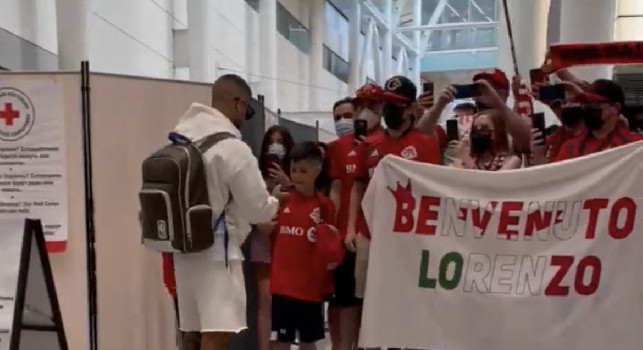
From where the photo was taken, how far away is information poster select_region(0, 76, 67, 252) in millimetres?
4270

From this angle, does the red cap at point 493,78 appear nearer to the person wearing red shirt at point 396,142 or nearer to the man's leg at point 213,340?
the person wearing red shirt at point 396,142

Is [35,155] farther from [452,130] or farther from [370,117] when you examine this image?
[452,130]

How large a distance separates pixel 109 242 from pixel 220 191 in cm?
112

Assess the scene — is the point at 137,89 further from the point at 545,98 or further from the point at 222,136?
the point at 545,98

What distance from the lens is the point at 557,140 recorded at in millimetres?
3910

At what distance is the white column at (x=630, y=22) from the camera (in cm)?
1063

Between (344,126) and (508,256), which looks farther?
(344,126)

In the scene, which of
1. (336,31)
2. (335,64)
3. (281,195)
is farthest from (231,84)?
(335,64)

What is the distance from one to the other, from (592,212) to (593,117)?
45cm

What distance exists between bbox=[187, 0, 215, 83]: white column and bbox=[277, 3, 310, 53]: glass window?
5.13m

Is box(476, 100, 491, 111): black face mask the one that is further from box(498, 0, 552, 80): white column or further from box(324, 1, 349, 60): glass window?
box(324, 1, 349, 60): glass window

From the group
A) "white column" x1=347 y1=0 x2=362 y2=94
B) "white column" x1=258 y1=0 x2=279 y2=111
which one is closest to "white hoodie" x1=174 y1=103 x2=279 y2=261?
"white column" x1=258 y1=0 x2=279 y2=111

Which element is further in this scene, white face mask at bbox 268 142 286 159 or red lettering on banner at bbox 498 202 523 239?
white face mask at bbox 268 142 286 159

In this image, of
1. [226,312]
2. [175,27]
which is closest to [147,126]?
[226,312]
